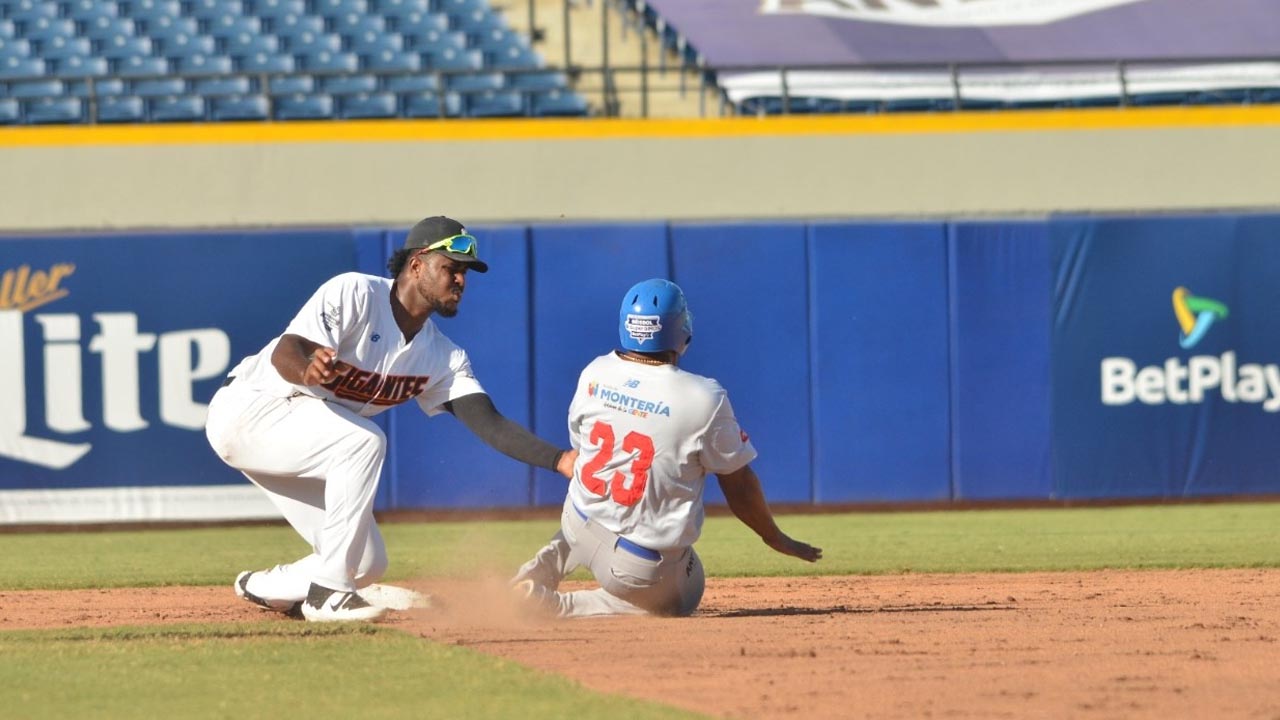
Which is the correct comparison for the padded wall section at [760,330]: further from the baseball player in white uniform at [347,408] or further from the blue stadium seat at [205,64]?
the baseball player in white uniform at [347,408]

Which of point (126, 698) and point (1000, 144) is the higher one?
point (1000, 144)

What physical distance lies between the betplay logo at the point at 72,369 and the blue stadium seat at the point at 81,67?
3933 millimetres

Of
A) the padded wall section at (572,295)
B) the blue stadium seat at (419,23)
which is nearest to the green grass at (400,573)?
the padded wall section at (572,295)

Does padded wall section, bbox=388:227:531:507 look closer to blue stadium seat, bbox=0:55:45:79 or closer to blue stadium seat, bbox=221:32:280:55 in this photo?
blue stadium seat, bbox=221:32:280:55

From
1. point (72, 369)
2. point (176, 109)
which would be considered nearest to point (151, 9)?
point (176, 109)

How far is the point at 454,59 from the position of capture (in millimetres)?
15938

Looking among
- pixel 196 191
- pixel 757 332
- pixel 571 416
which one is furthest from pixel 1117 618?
pixel 196 191

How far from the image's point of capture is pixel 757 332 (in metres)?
12.8

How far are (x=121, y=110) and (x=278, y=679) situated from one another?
36.8ft

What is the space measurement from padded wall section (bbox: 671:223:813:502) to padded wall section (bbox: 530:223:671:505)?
0.34 m

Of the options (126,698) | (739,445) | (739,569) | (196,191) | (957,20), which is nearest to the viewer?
(126,698)

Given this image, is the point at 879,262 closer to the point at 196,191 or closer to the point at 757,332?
the point at 757,332

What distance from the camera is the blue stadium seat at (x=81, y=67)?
1562cm

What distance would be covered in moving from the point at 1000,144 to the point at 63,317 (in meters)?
7.57
